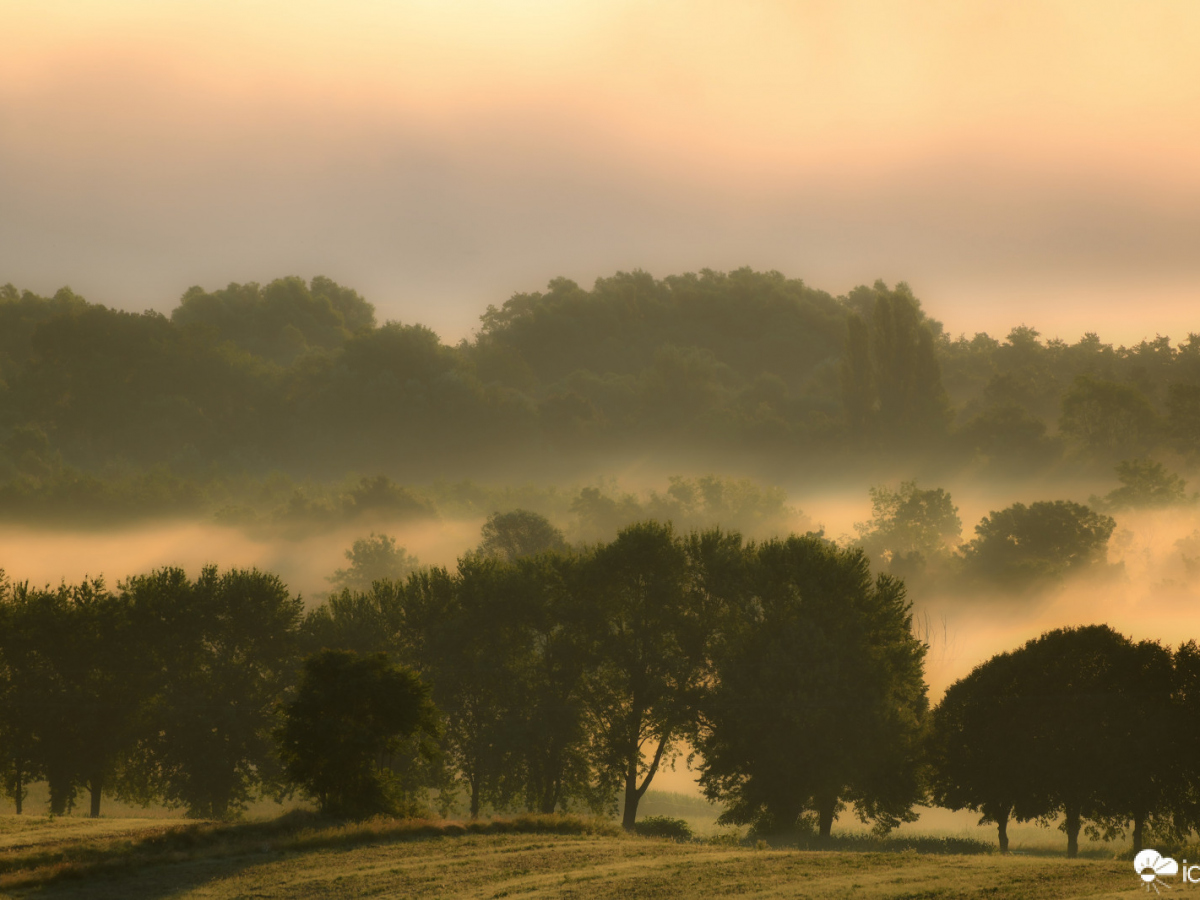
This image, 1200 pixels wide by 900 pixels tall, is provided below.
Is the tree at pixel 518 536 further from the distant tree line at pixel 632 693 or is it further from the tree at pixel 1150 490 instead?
the tree at pixel 1150 490

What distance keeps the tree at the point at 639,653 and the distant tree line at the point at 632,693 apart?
6.3 inches

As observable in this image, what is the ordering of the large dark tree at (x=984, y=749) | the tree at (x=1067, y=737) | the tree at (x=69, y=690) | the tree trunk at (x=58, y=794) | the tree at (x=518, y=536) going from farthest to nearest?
the tree at (x=518, y=536) < the tree at (x=69, y=690) < the tree trunk at (x=58, y=794) < the large dark tree at (x=984, y=749) < the tree at (x=1067, y=737)

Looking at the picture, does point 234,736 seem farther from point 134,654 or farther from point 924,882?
point 924,882

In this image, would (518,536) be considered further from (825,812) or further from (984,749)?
(984,749)

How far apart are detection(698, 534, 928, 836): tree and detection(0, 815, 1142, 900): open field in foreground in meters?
19.1

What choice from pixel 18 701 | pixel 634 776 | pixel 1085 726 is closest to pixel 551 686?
pixel 634 776

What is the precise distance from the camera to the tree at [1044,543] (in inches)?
6836

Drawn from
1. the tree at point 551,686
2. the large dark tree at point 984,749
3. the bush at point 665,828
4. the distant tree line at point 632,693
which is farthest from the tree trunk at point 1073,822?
→ the tree at point 551,686

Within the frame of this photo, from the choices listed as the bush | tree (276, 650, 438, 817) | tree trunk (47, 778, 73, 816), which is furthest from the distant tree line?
tree (276, 650, 438, 817)

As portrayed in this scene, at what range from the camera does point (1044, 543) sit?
175125mm

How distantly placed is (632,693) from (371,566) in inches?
4348

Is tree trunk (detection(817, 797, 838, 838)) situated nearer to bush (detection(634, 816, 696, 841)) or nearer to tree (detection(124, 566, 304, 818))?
bush (detection(634, 816, 696, 841))

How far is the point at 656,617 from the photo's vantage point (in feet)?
269

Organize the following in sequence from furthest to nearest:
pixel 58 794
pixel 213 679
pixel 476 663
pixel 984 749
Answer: pixel 476 663
pixel 213 679
pixel 58 794
pixel 984 749
